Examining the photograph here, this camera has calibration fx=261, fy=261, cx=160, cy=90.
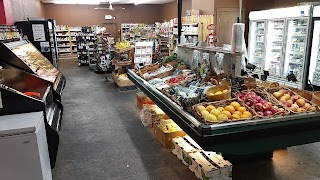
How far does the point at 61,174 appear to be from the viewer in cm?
327

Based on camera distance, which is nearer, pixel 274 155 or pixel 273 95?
pixel 273 95

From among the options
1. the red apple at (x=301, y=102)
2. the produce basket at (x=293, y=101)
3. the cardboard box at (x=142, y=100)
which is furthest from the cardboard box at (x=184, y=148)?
the cardboard box at (x=142, y=100)

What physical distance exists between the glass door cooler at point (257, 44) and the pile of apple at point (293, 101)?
556 centimetres

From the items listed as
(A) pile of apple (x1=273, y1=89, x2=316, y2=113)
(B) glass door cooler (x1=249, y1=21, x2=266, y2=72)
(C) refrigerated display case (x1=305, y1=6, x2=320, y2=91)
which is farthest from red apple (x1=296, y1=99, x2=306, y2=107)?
(B) glass door cooler (x1=249, y1=21, x2=266, y2=72)

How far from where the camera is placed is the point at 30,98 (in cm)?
286

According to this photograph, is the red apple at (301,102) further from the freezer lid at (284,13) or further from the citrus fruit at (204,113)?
the freezer lid at (284,13)

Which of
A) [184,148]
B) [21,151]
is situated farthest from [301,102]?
[21,151]

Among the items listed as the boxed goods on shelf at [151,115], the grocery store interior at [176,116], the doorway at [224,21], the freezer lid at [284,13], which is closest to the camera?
the grocery store interior at [176,116]

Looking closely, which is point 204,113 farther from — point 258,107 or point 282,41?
point 282,41

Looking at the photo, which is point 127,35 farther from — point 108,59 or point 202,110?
point 202,110

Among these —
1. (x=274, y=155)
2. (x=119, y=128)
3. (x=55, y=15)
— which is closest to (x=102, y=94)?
(x=119, y=128)

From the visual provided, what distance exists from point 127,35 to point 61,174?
14.8m

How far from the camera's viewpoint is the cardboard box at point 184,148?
3297 mm

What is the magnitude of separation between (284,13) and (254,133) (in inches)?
231
